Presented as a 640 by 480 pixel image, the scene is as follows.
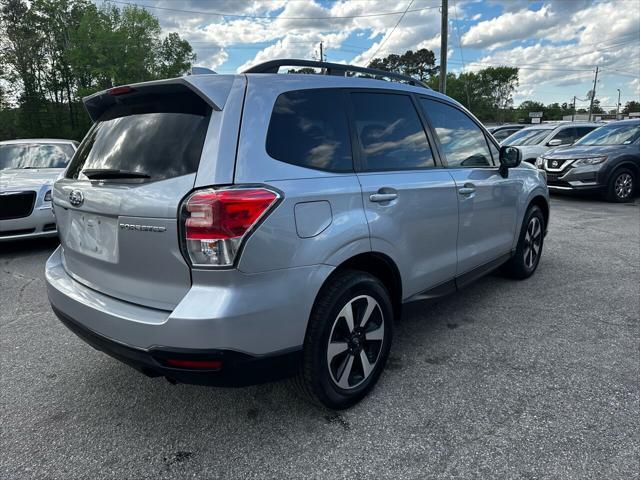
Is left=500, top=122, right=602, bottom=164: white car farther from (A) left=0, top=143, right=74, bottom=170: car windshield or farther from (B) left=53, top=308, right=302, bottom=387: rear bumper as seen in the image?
(B) left=53, top=308, right=302, bottom=387: rear bumper

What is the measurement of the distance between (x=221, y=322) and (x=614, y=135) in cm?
1175

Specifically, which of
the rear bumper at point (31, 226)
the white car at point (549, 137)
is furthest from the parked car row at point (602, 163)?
the rear bumper at point (31, 226)

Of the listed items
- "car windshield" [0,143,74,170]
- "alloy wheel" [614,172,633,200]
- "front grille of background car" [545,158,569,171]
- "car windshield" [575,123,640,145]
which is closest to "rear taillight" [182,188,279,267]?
"car windshield" [0,143,74,170]

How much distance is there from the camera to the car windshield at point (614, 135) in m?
10.2

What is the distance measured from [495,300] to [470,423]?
1.95 meters

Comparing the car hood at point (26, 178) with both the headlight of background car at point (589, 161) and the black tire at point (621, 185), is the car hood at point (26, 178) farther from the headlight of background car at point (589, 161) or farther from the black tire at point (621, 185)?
the black tire at point (621, 185)

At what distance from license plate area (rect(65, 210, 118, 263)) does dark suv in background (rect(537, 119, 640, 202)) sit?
10381mm

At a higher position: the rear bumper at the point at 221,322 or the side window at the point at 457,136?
the side window at the point at 457,136

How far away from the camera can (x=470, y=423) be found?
2.28 metres

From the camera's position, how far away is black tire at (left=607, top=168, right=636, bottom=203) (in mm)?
9711

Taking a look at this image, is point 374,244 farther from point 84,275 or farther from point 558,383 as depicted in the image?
point 84,275

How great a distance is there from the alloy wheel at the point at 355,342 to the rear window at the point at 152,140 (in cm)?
109

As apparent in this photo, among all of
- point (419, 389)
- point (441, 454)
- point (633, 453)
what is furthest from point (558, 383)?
point (441, 454)

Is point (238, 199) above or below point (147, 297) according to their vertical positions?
above
